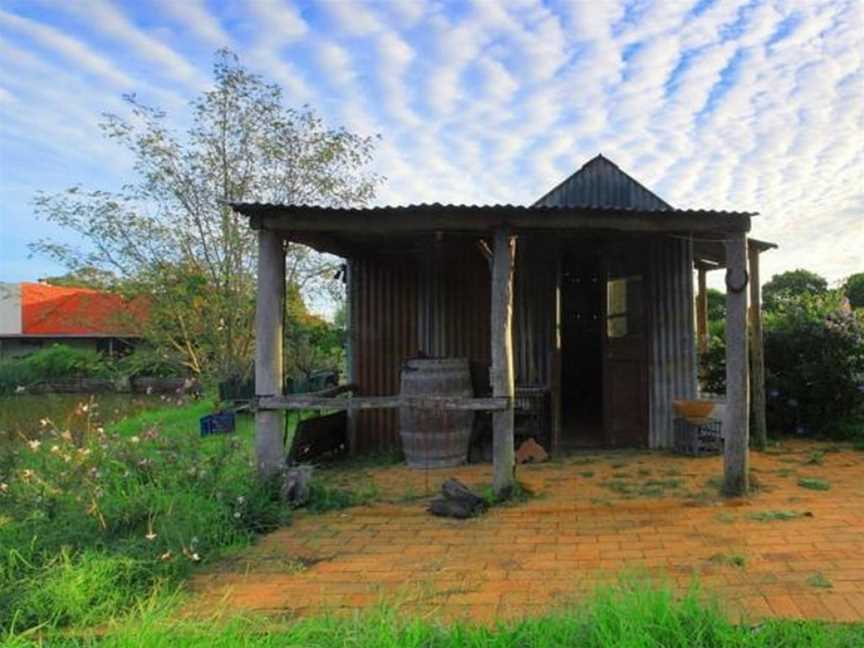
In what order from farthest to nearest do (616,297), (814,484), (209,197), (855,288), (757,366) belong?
(855,288) < (209,197) < (616,297) < (757,366) < (814,484)

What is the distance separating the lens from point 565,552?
11.0 feet

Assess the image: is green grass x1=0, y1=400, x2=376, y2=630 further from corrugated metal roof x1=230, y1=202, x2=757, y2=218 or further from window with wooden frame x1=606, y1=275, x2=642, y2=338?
window with wooden frame x1=606, y1=275, x2=642, y2=338

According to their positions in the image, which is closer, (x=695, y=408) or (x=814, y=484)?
(x=814, y=484)

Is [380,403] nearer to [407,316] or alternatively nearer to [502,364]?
[502,364]

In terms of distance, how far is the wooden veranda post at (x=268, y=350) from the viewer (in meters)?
4.52

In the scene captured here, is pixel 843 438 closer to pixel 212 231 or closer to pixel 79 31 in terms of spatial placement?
pixel 79 31

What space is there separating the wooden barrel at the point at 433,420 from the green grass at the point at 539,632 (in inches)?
129

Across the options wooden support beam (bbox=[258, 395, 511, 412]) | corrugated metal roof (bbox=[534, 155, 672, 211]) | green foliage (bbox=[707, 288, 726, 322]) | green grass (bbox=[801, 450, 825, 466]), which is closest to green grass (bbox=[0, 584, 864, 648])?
wooden support beam (bbox=[258, 395, 511, 412])

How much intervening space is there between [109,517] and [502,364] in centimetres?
276

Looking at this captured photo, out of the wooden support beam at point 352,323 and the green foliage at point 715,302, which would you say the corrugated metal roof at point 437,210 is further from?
the green foliage at point 715,302

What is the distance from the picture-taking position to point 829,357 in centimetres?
681

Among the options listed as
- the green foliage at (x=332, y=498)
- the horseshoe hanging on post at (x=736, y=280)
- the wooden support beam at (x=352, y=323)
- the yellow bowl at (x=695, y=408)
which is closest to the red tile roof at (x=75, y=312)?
the wooden support beam at (x=352, y=323)

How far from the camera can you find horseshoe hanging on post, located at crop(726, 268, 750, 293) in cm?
442

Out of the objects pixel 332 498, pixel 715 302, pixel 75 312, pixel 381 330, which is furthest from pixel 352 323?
pixel 75 312
